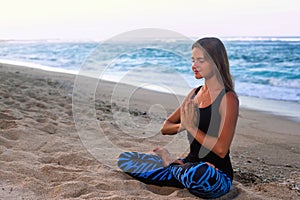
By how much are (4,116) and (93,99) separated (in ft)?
8.92

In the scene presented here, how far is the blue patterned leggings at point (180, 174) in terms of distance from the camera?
8.87 ft

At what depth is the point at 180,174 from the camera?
286cm

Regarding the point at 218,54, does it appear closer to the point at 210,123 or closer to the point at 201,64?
the point at 201,64

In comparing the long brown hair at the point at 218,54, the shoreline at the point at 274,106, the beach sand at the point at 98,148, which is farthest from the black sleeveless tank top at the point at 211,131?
the shoreline at the point at 274,106

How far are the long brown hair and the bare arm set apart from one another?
124 millimetres

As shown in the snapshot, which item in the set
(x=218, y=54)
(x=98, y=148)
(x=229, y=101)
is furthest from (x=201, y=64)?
(x=98, y=148)

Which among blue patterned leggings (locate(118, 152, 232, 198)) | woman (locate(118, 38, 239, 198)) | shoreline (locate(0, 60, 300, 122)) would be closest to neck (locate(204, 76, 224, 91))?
woman (locate(118, 38, 239, 198))

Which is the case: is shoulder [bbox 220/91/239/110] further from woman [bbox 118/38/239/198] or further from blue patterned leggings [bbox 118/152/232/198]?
blue patterned leggings [bbox 118/152/232/198]

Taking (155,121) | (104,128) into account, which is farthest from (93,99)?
(104,128)

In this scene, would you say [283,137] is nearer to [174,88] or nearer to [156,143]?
[156,143]

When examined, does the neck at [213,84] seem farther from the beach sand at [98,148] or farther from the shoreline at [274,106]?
the shoreline at [274,106]

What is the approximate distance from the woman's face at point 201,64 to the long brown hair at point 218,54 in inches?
1.6

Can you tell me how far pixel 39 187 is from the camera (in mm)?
2811

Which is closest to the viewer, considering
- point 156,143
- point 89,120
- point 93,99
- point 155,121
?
point 156,143
